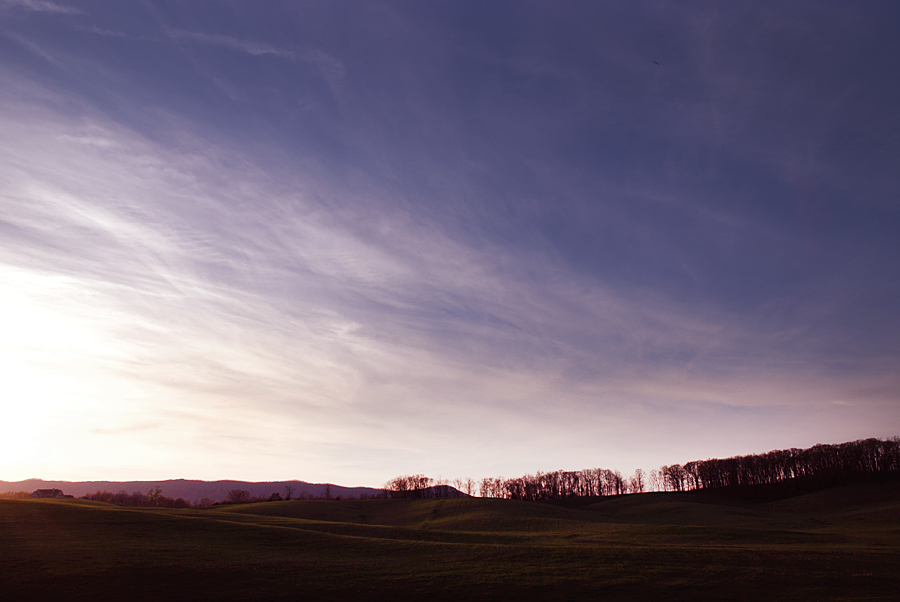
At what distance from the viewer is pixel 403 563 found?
38.0 meters

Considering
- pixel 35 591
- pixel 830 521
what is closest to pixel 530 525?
pixel 830 521

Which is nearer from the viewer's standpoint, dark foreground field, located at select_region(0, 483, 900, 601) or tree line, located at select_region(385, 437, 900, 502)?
dark foreground field, located at select_region(0, 483, 900, 601)

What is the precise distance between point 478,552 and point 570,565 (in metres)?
9.35

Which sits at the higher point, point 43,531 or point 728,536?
point 43,531

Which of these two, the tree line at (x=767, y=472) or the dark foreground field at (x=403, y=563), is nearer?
the dark foreground field at (x=403, y=563)

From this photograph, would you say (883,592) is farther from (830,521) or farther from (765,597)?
(830,521)

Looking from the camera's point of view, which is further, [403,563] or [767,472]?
[767,472]

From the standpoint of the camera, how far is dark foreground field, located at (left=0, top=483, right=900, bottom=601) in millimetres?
29578

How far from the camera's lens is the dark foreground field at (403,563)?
29.6 m

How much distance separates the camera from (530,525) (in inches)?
3068

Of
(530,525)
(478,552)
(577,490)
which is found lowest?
(577,490)

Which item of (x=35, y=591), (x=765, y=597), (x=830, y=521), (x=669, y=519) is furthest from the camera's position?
(x=669, y=519)

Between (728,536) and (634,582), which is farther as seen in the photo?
(728,536)

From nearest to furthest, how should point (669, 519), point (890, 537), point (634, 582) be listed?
point (634, 582) → point (890, 537) → point (669, 519)
